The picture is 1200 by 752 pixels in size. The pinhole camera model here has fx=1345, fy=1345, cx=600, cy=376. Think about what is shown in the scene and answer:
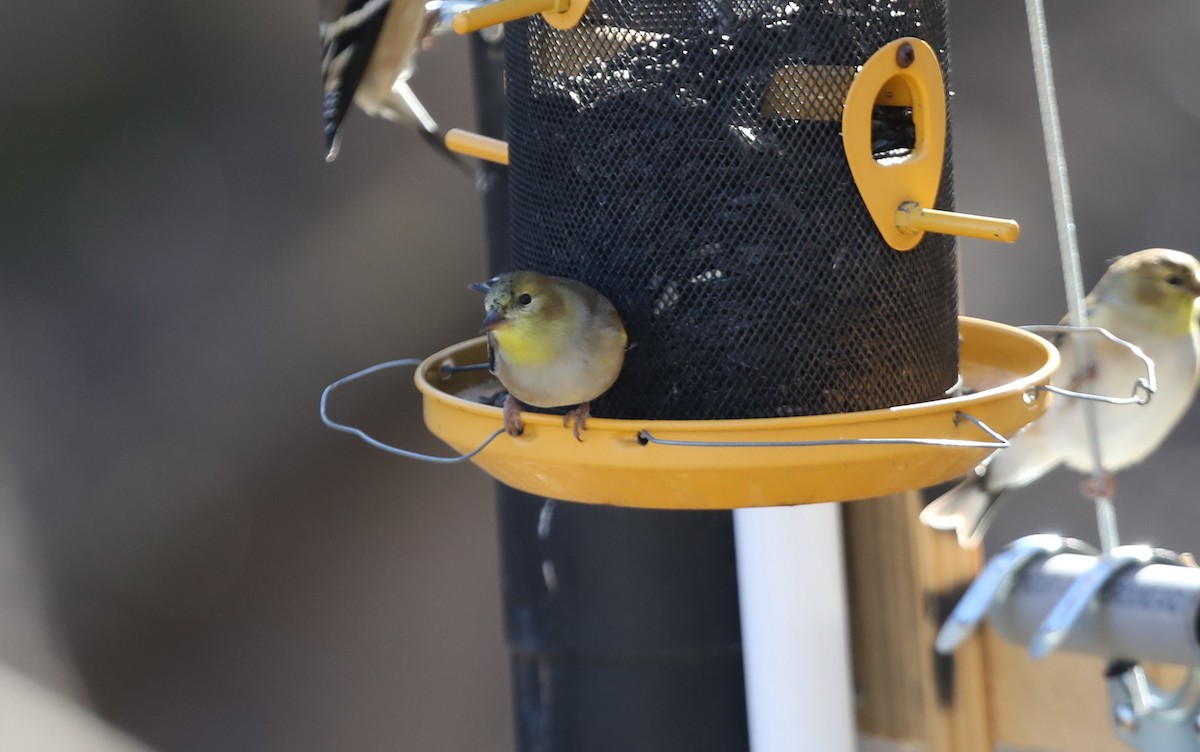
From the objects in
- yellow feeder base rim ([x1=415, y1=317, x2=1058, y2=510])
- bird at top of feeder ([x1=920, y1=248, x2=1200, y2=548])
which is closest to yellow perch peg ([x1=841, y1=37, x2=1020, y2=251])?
yellow feeder base rim ([x1=415, y1=317, x2=1058, y2=510])

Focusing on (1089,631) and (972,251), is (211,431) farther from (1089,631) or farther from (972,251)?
(1089,631)

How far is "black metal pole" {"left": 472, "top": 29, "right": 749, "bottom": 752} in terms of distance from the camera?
288cm

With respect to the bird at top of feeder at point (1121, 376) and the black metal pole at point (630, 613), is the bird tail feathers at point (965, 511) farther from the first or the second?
the black metal pole at point (630, 613)

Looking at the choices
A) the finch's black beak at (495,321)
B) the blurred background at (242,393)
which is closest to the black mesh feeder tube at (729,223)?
the finch's black beak at (495,321)

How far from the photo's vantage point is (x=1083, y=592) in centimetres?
204

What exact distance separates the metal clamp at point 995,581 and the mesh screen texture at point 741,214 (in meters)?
0.34

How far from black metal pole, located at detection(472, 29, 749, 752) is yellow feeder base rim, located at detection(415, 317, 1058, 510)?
96 centimetres

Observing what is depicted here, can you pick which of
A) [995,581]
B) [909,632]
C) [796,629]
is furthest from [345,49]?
[995,581]

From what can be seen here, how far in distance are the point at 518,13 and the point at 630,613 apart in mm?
1454

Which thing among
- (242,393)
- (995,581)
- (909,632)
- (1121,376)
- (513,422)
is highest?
(513,422)

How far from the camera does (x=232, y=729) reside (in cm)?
494

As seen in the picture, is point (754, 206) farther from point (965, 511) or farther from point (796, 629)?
point (965, 511)

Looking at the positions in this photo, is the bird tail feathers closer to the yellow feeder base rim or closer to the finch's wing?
the yellow feeder base rim

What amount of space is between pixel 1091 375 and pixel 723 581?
131 cm
